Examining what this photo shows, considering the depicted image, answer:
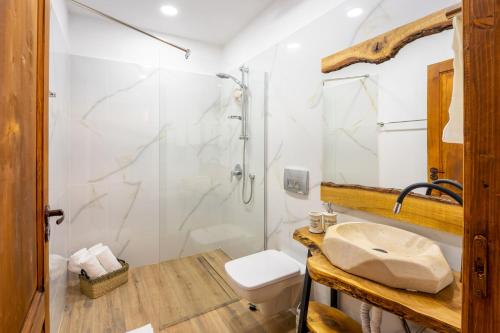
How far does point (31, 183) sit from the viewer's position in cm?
69

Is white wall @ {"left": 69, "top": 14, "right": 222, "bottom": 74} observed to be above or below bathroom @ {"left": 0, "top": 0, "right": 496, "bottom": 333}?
above

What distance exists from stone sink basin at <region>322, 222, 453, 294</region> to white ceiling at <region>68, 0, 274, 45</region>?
206 centimetres

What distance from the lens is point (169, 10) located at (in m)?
2.21

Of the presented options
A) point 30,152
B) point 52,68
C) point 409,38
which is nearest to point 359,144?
point 409,38

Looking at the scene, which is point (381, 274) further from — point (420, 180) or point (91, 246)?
point (91, 246)

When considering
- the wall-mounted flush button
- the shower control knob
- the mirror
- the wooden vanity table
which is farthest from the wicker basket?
the mirror

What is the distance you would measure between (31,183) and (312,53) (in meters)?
1.72

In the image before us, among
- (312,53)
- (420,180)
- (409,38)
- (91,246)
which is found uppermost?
(312,53)

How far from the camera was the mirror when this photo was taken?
108 cm

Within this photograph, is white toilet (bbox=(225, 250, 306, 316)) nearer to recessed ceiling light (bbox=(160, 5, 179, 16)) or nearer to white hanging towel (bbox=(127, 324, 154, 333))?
white hanging towel (bbox=(127, 324, 154, 333))

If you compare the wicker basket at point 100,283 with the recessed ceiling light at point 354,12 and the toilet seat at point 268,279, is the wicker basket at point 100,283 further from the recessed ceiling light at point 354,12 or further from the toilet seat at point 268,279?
the recessed ceiling light at point 354,12

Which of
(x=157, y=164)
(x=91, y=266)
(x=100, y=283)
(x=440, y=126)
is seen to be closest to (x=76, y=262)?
(x=91, y=266)

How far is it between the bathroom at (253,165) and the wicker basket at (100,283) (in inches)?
0.7

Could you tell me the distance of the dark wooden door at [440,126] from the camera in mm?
1038
